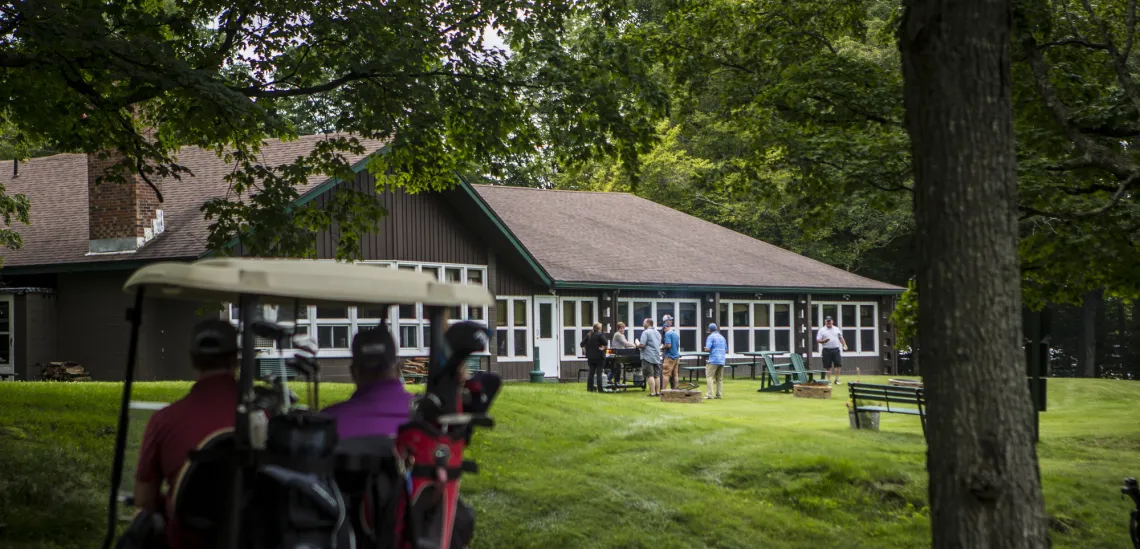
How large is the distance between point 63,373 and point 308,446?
79.5 ft

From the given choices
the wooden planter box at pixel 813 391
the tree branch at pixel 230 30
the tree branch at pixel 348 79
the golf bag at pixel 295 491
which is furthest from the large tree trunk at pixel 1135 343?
the golf bag at pixel 295 491

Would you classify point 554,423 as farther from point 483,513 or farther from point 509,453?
point 483,513

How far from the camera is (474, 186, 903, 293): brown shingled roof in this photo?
37531 mm

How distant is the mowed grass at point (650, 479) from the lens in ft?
39.3

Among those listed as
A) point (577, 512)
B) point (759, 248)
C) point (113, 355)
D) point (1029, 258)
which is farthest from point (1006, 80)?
point (759, 248)

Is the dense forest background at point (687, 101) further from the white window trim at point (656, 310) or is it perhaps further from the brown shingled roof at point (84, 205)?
the white window trim at point (656, 310)

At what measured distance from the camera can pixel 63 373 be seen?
27.7 m

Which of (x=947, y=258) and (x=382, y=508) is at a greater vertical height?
(x=947, y=258)

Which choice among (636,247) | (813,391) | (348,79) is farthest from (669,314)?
(348,79)

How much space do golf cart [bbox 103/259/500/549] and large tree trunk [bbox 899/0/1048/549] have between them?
2.88 m

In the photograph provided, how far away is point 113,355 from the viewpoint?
27984 mm

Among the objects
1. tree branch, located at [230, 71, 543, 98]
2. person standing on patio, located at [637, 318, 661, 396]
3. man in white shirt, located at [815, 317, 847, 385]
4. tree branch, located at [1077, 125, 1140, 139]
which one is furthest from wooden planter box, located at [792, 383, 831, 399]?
tree branch, located at [230, 71, 543, 98]

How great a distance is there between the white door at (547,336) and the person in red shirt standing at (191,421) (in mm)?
29767

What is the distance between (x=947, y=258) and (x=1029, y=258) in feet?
31.6
